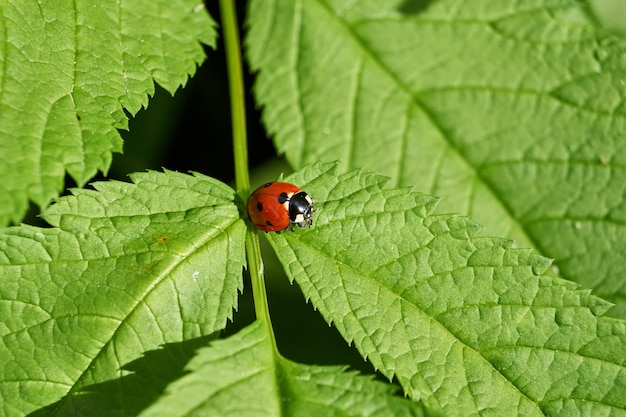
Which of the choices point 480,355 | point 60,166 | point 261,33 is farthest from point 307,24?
point 480,355

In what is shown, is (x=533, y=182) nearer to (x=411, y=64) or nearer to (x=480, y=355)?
(x=411, y=64)

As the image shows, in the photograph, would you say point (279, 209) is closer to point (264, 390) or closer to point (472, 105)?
point (264, 390)

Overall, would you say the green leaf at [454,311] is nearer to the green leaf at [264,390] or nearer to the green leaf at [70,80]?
the green leaf at [264,390]

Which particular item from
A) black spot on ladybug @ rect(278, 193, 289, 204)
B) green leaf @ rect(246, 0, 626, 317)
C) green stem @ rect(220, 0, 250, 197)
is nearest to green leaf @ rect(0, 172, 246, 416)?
black spot on ladybug @ rect(278, 193, 289, 204)

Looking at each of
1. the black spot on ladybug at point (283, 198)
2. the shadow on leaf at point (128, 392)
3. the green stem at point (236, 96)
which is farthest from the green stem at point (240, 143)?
the shadow on leaf at point (128, 392)

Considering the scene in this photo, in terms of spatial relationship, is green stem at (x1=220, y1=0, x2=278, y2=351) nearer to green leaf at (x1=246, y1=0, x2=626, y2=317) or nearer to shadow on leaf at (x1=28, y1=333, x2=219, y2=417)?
green leaf at (x1=246, y1=0, x2=626, y2=317)

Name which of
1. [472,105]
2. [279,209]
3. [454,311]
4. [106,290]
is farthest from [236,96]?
[454,311]

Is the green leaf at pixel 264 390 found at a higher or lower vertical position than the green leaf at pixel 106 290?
lower
